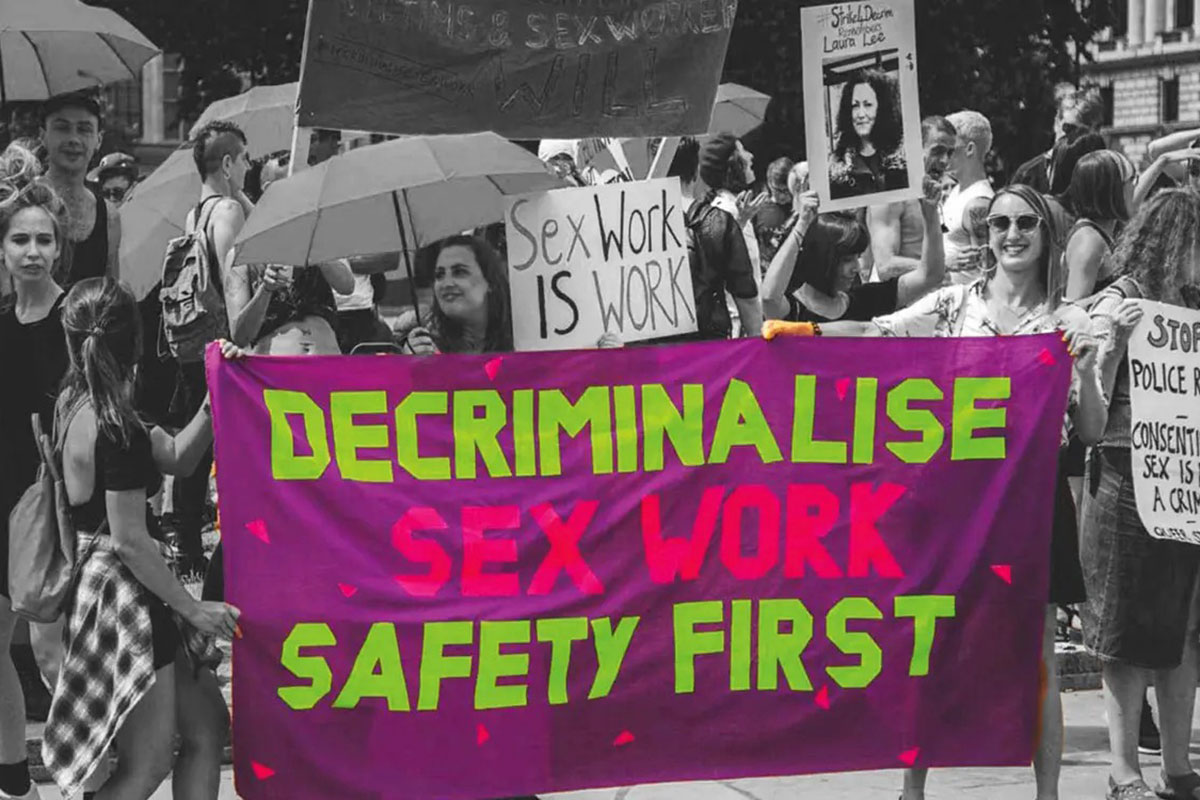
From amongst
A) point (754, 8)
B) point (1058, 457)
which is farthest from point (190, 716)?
point (754, 8)

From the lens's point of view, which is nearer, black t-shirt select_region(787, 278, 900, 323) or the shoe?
the shoe

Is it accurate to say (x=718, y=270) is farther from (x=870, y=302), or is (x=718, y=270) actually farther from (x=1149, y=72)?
(x=1149, y=72)

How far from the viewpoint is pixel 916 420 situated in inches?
234

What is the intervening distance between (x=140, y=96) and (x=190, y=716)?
54062mm

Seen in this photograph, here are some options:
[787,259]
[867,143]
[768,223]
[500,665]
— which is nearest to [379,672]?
[500,665]

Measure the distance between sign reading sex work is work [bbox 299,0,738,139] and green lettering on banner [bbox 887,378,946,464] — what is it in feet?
4.82

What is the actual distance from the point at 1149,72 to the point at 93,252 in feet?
228

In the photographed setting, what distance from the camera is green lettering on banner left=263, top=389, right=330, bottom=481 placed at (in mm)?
5582

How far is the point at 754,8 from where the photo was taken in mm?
25125

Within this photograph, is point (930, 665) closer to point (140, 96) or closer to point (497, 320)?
point (497, 320)

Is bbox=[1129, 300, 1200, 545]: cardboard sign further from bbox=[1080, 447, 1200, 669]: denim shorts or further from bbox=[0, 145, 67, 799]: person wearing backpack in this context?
bbox=[0, 145, 67, 799]: person wearing backpack

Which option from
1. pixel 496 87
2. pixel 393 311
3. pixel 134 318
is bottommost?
pixel 393 311

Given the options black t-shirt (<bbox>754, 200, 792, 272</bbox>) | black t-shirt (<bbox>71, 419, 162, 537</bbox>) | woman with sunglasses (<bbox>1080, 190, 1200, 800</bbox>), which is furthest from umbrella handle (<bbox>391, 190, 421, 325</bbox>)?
black t-shirt (<bbox>754, 200, 792, 272</bbox>)

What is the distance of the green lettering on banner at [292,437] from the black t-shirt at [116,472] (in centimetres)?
33
